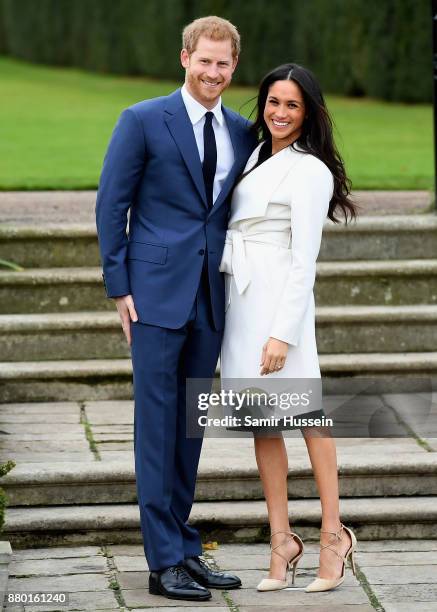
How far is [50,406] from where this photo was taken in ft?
19.4

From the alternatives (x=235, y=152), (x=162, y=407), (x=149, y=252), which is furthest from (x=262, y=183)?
(x=162, y=407)

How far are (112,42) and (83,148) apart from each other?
29.6ft

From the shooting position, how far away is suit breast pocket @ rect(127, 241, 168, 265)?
4.10 metres

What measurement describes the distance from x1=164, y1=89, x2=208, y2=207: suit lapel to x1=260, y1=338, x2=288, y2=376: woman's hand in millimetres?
482

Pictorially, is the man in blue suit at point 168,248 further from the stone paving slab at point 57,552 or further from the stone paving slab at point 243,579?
the stone paving slab at point 57,552

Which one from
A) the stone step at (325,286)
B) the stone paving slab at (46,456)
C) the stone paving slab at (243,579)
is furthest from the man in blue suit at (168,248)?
the stone step at (325,286)

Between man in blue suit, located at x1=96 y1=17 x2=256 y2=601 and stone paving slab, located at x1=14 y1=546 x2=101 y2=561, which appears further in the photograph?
stone paving slab, located at x1=14 y1=546 x2=101 y2=561

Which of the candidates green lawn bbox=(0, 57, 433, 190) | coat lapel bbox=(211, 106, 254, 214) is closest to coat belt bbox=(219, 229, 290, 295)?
coat lapel bbox=(211, 106, 254, 214)

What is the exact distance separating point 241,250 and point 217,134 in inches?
15.2

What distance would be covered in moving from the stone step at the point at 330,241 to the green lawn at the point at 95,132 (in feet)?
1.70

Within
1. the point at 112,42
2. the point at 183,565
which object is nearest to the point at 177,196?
the point at 183,565

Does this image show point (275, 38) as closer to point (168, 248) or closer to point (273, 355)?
point (168, 248)

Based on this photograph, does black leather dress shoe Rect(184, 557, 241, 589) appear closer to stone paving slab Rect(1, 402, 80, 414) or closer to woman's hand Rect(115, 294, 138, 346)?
woman's hand Rect(115, 294, 138, 346)

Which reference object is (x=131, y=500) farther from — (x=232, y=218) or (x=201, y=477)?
(x=232, y=218)
